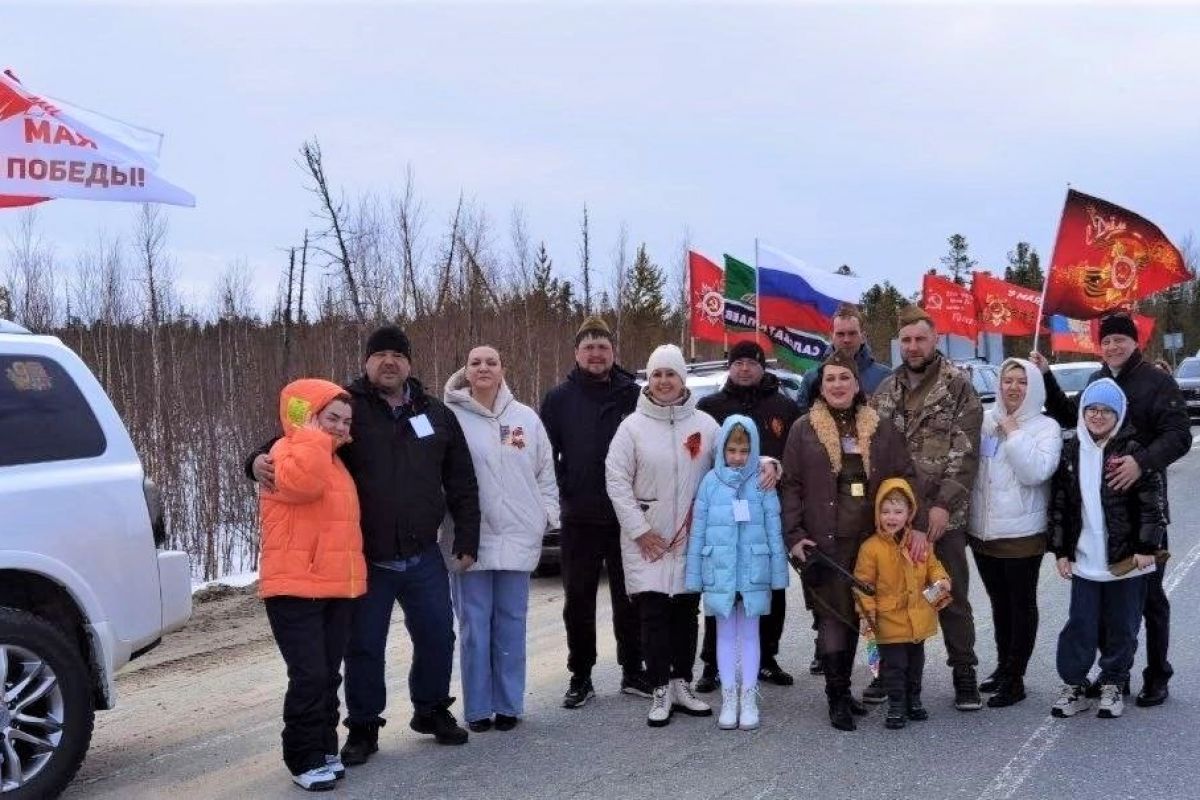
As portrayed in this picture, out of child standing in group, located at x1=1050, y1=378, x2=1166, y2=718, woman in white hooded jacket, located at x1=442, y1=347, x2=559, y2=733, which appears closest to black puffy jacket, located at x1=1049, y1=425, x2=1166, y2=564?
child standing in group, located at x1=1050, y1=378, x2=1166, y2=718

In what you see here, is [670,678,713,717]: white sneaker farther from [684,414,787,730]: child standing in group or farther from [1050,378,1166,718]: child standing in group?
[1050,378,1166,718]: child standing in group

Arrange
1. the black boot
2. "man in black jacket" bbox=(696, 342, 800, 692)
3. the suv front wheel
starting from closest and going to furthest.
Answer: the suv front wheel, the black boot, "man in black jacket" bbox=(696, 342, 800, 692)

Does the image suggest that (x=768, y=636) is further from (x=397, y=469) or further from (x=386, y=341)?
(x=386, y=341)

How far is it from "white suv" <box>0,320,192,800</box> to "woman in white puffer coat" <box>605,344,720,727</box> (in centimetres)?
227

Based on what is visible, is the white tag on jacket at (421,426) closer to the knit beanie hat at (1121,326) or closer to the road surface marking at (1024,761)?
the road surface marking at (1024,761)

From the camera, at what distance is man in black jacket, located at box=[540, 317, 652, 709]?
20.6ft

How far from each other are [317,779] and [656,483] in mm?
2223

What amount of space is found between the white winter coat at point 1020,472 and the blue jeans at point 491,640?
2510 millimetres

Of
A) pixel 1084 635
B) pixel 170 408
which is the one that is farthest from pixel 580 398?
pixel 170 408

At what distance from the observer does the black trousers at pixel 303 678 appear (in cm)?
492

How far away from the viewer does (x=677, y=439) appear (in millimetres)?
5988

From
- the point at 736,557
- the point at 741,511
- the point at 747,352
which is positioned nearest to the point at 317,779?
the point at 736,557

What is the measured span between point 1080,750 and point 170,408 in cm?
1098

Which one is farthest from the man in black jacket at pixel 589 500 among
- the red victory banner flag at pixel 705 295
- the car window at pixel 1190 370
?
the car window at pixel 1190 370
